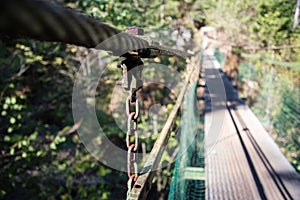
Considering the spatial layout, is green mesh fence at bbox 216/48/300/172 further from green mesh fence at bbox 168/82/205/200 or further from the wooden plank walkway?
green mesh fence at bbox 168/82/205/200

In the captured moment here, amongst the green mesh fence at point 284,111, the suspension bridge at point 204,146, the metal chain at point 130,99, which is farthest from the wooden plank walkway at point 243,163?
the metal chain at point 130,99

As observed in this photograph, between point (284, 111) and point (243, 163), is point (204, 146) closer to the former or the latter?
point (243, 163)

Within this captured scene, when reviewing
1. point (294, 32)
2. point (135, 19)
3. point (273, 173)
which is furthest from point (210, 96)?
point (294, 32)

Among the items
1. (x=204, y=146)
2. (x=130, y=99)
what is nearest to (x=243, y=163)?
(x=204, y=146)

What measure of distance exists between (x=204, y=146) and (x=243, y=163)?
0.36 meters

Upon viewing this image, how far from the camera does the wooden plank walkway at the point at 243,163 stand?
4.41 ft

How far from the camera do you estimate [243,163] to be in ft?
5.58

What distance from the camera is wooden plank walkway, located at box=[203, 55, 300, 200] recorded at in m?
1.34

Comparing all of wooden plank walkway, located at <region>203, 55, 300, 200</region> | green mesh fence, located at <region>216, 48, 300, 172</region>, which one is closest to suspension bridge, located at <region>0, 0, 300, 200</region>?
wooden plank walkway, located at <region>203, 55, 300, 200</region>

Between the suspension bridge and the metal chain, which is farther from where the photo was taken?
the metal chain

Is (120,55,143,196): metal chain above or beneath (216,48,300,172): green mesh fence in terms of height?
above

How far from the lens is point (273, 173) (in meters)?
1.60

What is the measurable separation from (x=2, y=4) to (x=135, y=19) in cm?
343

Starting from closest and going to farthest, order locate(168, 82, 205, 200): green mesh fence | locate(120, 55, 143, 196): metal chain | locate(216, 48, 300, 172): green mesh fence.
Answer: locate(120, 55, 143, 196): metal chain
locate(168, 82, 205, 200): green mesh fence
locate(216, 48, 300, 172): green mesh fence
